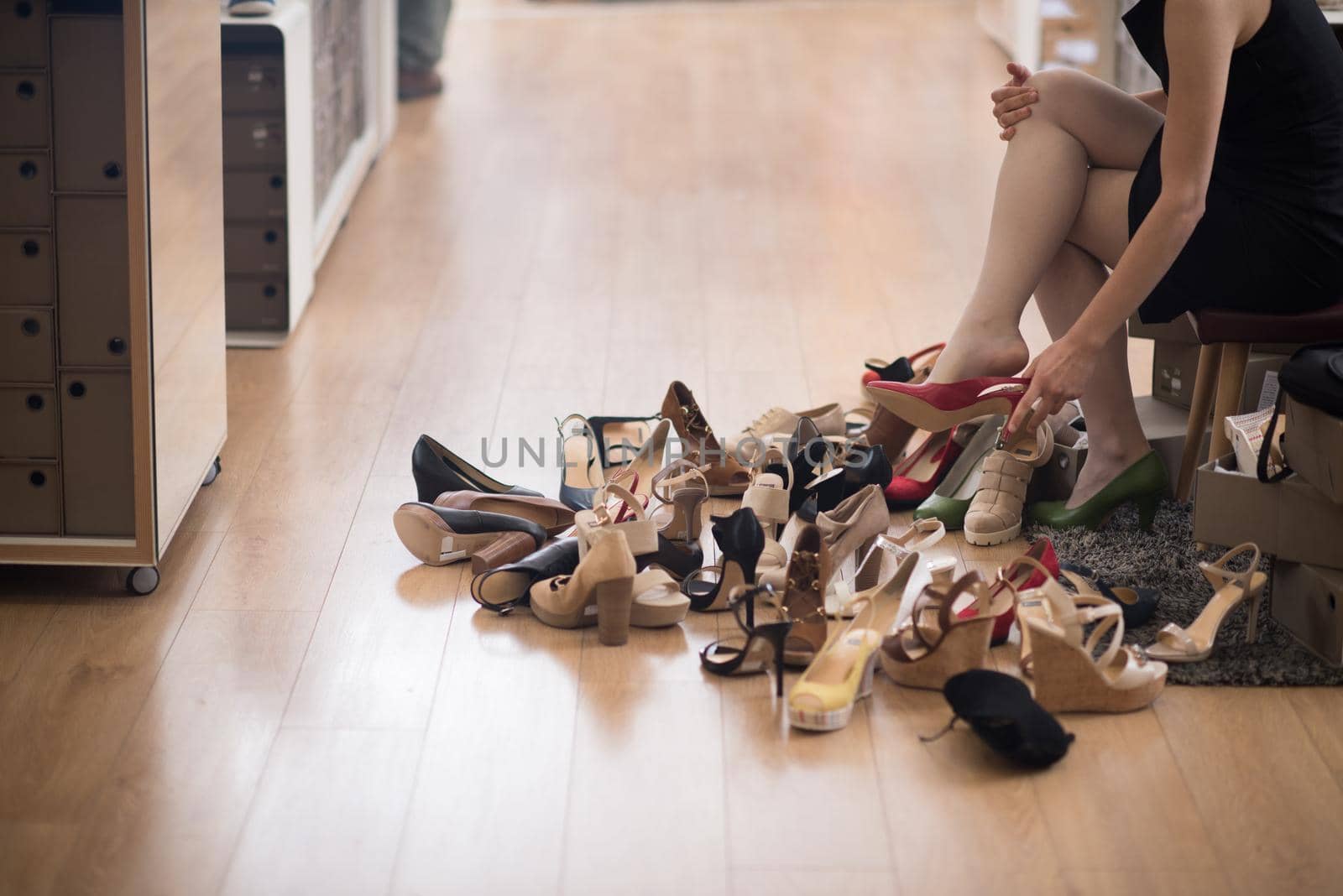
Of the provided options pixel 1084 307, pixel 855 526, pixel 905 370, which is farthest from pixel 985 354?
pixel 905 370

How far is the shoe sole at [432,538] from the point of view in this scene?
1915 millimetres

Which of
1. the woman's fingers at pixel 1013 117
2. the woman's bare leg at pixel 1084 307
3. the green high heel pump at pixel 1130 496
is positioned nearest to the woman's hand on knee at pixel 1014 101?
the woman's fingers at pixel 1013 117

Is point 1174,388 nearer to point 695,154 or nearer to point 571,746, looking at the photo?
point 571,746

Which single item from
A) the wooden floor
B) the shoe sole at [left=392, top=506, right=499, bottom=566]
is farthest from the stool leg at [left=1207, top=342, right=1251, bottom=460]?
the shoe sole at [left=392, top=506, right=499, bottom=566]

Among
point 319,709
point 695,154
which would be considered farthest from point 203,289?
point 695,154

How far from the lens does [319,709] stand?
1.60 meters

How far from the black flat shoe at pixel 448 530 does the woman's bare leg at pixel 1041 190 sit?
634 mm

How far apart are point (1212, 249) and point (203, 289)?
53.0 inches

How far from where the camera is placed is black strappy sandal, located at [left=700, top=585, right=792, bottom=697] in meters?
1.62

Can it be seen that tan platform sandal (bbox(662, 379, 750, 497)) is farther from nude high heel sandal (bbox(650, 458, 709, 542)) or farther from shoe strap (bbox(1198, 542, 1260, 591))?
shoe strap (bbox(1198, 542, 1260, 591))

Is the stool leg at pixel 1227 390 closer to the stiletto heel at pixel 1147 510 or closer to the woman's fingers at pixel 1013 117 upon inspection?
the stiletto heel at pixel 1147 510

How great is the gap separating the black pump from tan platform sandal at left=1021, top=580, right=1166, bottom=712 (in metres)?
0.35

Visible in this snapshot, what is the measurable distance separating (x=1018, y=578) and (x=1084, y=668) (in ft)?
0.77

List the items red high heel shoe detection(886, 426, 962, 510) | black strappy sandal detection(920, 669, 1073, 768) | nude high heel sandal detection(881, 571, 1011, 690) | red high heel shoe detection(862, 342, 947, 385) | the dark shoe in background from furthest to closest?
1. the dark shoe in background
2. red high heel shoe detection(862, 342, 947, 385)
3. red high heel shoe detection(886, 426, 962, 510)
4. nude high heel sandal detection(881, 571, 1011, 690)
5. black strappy sandal detection(920, 669, 1073, 768)
